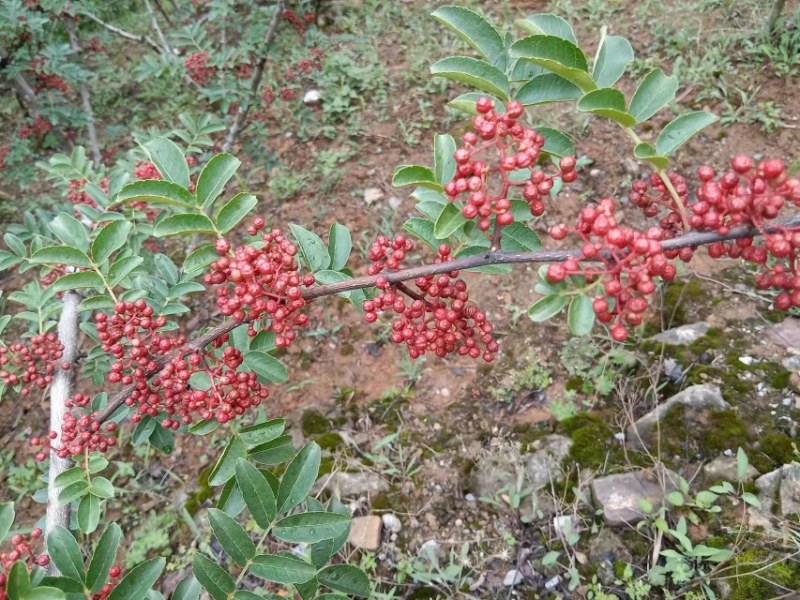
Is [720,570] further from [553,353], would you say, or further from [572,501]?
[553,353]

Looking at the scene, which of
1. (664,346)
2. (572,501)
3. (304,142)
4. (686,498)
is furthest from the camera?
(304,142)

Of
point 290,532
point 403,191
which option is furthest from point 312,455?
point 403,191

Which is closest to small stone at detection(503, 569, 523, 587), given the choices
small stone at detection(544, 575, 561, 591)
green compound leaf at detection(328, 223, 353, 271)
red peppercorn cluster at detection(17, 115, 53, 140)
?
small stone at detection(544, 575, 561, 591)

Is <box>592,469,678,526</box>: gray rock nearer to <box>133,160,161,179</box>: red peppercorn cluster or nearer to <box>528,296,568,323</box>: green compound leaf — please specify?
<box>528,296,568,323</box>: green compound leaf

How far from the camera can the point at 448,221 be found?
1.40m

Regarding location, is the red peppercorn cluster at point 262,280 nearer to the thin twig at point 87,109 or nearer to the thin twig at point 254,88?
the thin twig at point 254,88

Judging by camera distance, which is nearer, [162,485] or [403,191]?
[162,485]

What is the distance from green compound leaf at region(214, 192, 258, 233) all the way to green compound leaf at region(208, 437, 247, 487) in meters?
0.62

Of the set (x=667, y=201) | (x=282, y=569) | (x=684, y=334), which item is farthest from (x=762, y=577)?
(x=282, y=569)

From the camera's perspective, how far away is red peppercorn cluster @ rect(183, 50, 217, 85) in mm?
3830

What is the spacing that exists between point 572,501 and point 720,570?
66 cm

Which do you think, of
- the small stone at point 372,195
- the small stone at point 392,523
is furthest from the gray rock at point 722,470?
the small stone at point 372,195

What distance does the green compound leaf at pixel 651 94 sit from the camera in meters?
1.44

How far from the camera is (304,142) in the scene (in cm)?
529
